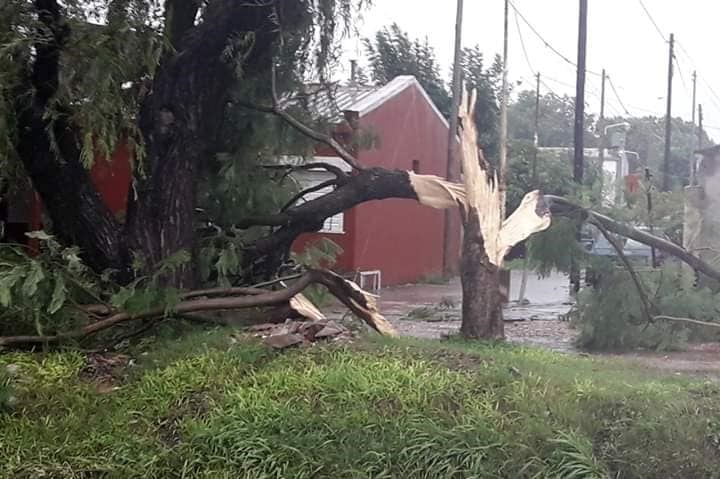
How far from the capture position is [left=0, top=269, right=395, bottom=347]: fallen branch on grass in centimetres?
698

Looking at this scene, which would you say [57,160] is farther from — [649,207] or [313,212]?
[649,207]

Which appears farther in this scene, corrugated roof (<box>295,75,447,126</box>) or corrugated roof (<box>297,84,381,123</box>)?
corrugated roof (<box>295,75,447,126</box>)

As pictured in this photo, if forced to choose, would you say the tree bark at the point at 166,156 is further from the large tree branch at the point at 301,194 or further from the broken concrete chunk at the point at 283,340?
the large tree branch at the point at 301,194

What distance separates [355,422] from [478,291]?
3.03 metres

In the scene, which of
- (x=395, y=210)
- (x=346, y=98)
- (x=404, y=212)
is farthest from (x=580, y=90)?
(x=404, y=212)

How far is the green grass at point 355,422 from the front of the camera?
5.40 meters

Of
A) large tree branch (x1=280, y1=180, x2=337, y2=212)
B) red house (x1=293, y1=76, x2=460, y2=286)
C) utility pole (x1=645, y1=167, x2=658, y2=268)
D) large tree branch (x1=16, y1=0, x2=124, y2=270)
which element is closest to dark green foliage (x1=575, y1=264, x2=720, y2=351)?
utility pole (x1=645, y1=167, x2=658, y2=268)

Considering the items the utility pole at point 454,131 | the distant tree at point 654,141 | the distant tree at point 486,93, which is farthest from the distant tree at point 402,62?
the distant tree at point 654,141

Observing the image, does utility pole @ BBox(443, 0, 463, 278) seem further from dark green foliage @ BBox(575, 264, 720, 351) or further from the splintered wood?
the splintered wood

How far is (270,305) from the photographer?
25.3 feet

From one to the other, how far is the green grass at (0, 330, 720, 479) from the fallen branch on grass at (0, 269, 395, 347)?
17.6 inches

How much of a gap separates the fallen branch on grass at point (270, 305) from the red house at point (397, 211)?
8408mm

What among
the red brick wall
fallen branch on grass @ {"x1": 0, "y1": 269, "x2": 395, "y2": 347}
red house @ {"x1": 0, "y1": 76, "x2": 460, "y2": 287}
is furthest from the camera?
the red brick wall

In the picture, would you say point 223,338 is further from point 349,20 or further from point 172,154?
point 349,20
